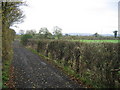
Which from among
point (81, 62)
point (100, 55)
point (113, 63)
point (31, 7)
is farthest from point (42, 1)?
point (113, 63)

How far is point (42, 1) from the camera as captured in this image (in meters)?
11.0

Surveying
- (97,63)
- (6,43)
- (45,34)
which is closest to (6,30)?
(6,43)

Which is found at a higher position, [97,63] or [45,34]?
[45,34]

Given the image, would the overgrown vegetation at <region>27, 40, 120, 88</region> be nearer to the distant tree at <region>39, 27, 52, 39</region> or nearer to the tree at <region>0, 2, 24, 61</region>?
the tree at <region>0, 2, 24, 61</region>

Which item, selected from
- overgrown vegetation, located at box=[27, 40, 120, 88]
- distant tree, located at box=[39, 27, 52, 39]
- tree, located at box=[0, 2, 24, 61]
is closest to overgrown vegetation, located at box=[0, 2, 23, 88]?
tree, located at box=[0, 2, 24, 61]

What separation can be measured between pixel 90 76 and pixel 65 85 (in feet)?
5.46

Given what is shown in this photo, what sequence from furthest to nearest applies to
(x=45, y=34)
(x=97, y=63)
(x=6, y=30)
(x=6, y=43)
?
(x=45, y=34) → (x=6, y=43) → (x=6, y=30) → (x=97, y=63)

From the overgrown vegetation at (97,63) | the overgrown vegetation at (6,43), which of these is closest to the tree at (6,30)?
the overgrown vegetation at (6,43)

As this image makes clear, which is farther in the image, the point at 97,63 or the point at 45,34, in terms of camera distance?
the point at 45,34

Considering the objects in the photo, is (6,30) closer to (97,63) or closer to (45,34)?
(97,63)

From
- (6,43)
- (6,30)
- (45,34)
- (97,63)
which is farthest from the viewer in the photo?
(45,34)

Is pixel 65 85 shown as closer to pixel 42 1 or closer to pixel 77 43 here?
pixel 77 43

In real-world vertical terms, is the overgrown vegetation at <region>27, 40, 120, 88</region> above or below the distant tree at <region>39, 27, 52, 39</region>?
below

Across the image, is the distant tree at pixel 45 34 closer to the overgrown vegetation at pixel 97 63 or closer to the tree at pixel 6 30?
the tree at pixel 6 30
